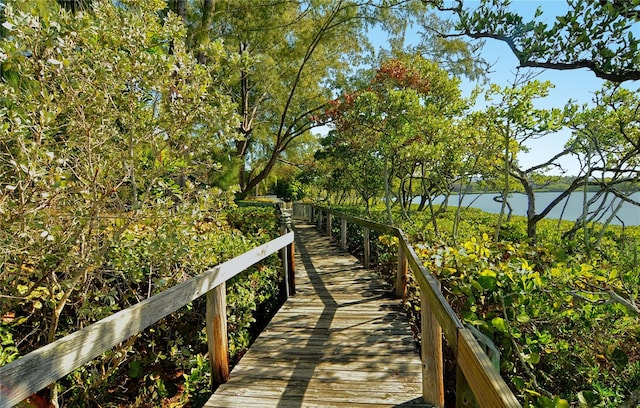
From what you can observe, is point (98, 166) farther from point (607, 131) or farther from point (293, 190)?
point (293, 190)

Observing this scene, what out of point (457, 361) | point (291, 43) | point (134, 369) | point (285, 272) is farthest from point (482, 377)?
point (291, 43)

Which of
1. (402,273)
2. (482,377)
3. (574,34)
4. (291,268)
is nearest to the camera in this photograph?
(482,377)

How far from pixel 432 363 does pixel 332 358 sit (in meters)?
1.20

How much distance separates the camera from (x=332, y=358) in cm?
347

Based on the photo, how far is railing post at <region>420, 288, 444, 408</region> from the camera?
2.55m

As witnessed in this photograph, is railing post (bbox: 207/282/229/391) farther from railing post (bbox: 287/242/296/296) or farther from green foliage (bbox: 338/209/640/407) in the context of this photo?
railing post (bbox: 287/242/296/296)

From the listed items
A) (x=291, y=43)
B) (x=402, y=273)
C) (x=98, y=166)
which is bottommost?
(x=402, y=273)

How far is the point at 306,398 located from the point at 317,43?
1796 centimetres

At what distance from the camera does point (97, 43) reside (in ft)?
8.36

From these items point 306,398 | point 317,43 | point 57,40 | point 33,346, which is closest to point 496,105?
point 306,398

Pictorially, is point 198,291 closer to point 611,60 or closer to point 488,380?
point 488,380

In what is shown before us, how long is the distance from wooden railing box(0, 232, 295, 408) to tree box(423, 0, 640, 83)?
2715 millimetres

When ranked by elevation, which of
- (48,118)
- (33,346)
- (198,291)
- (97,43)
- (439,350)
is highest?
(97,43)

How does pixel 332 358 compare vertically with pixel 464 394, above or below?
below
